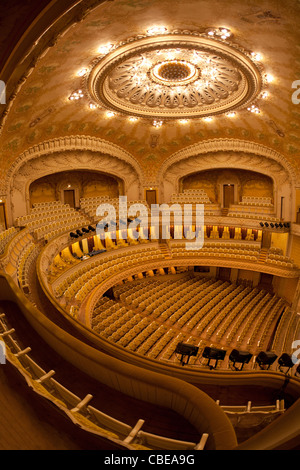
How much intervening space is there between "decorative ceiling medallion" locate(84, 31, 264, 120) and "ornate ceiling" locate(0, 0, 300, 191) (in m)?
0.05

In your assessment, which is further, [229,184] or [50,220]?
[229,184]

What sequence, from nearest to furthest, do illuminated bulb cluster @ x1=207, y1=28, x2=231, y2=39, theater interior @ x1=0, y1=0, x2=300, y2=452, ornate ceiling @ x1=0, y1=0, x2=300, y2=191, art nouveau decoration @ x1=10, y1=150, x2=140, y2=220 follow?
theater interior @ x1=0, y1=0, x2=300, y2=452
ornate ceiling @ x1=0, y1=0, x2=300, y2=191
illuminated bulb cluster @ x1=207, y1=28, x2=231, y2=39
art nouveau decoration @ x1=10, y1=150, x2=140, y2=220

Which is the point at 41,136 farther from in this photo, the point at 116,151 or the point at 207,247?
the point at 207,247

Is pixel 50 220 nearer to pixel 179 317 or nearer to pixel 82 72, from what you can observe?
pixel 82 72

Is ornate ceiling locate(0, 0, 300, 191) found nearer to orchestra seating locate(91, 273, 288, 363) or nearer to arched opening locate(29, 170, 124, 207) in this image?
arched opening locate(29, 170, 124, 207)

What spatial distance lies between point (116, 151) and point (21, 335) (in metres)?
17.5

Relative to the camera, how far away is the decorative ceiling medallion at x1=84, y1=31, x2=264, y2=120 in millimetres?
9570

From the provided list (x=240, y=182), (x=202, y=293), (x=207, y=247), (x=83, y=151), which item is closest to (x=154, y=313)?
(x=202, y=293)

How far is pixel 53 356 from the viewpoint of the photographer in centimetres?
414

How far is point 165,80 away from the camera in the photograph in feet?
44.0

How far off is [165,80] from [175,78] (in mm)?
512

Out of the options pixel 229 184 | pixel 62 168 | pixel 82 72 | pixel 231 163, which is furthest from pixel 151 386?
pixel 229 184

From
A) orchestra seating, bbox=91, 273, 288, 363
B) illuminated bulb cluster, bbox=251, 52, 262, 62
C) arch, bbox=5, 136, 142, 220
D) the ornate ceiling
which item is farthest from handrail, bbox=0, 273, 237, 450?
arch, bbox=5, 136, 142, 220

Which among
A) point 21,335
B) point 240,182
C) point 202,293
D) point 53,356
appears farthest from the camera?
point 240,182
